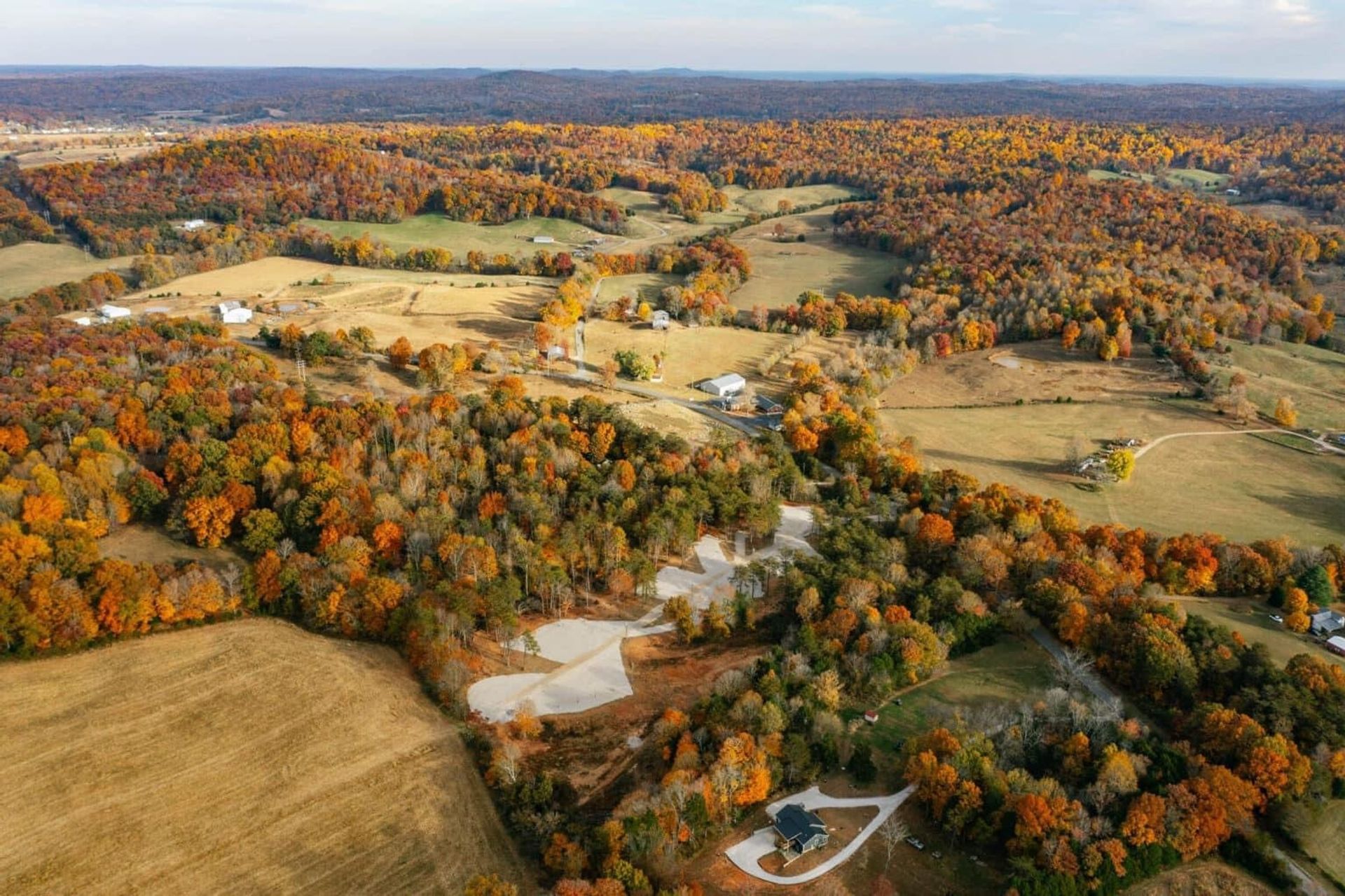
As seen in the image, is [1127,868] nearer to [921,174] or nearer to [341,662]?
[341,662]

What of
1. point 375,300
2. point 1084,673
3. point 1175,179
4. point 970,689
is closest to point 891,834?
point 970,689

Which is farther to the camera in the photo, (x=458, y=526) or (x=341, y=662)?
(x=458, y=526)

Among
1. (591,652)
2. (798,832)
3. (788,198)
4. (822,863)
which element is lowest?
(591,652)

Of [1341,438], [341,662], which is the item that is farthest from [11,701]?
[1341,438]

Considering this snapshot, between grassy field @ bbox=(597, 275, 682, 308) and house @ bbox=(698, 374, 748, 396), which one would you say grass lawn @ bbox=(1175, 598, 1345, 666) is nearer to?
house @ bbox=(698, 374, 748, 396)

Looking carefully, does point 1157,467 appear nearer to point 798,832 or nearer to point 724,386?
point 724,386

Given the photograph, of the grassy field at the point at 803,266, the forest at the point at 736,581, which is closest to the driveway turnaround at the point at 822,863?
the forest at the point at 736,581

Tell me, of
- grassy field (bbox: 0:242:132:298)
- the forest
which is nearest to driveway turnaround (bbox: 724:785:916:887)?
the forest
